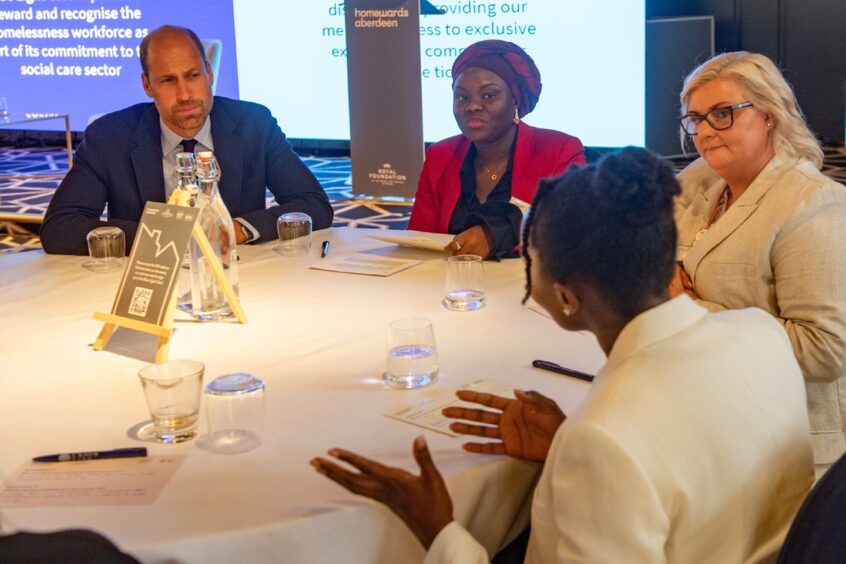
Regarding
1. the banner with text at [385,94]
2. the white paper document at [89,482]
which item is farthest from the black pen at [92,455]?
the banner with text at [385,94]

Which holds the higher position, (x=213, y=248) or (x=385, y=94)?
(x=385, y=94)

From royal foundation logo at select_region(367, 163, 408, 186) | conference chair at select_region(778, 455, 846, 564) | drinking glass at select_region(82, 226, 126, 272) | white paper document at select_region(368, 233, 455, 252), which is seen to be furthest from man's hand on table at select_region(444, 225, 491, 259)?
royal foundation logo at select_region(367, 163, 408, 186)

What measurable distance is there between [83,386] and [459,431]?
0.79 metres

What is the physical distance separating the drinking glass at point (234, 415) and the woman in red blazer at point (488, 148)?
63.5 inches

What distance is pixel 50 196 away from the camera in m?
8.30

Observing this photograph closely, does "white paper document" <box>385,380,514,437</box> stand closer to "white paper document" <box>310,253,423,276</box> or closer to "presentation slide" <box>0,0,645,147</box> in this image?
"white paper document" <box>310,253,423,276</box>

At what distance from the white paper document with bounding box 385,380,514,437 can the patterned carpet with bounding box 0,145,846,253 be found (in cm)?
505

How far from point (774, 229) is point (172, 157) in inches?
81.6

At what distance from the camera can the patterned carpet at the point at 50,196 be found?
714cm

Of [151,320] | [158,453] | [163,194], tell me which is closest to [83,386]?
[151,320]

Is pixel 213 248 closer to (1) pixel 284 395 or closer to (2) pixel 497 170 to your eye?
(1) pixel 284 395

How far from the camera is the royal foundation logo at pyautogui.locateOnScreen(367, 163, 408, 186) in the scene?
7.82 m

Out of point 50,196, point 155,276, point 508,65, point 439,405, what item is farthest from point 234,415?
point 50,196

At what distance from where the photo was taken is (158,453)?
163 centimetres
